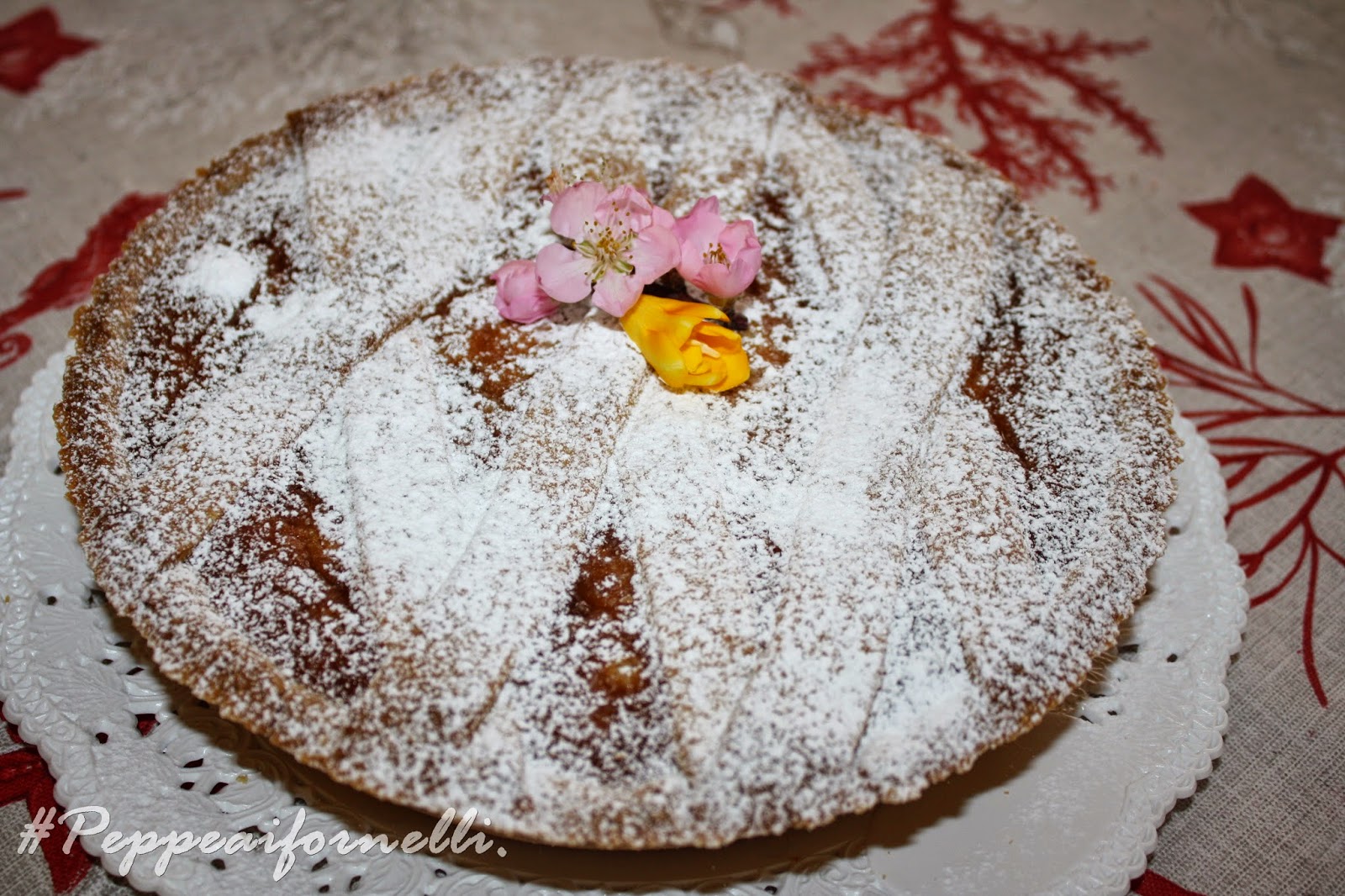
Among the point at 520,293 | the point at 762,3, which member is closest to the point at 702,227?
the point at 520,293

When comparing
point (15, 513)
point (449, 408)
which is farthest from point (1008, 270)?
point (15, 513)

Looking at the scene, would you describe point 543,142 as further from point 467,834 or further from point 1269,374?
point 1269,374

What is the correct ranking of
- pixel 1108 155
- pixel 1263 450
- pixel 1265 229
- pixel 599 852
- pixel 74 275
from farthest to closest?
1. pixel 1108 155
2. pixel 1265 229
3. pixel 74 275
4. pixel 1263 450
5. pixel 599 852

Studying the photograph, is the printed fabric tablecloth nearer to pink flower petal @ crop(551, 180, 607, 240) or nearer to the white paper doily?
the white paper doily

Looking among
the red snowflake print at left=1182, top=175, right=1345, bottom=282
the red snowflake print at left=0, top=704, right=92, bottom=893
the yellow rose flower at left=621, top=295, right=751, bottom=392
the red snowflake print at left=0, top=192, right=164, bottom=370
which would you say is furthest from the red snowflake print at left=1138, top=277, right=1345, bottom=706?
the red snowflake print at left=0, top=192, right=164, bottom=370

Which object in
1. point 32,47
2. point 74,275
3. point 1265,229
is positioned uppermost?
point 32,47

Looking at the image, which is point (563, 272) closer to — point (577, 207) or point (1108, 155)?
point (577, 207)
